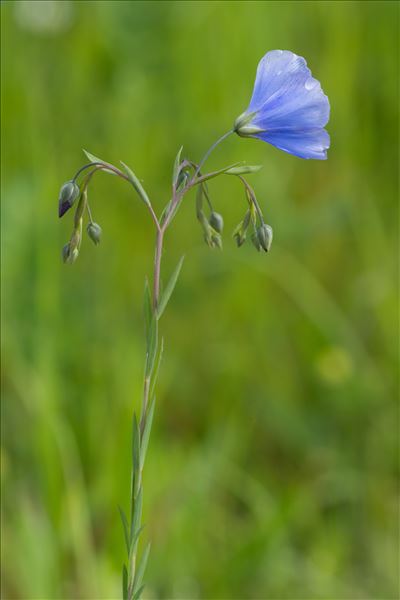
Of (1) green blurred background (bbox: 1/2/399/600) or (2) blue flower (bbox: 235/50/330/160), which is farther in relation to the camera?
(1) green blurred background (bbox: 1/2/399/600)

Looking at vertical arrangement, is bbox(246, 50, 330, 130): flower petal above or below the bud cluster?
above

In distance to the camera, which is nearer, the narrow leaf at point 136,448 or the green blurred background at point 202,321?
the narrow leaf at point 136,448

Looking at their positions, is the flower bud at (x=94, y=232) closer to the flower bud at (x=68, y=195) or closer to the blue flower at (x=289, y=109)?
the flower bud at (x=68, y=195)

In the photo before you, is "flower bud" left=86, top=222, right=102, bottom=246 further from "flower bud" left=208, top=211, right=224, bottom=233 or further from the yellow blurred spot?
the yellow blurred spot

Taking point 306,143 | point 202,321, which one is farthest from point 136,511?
point 202,321

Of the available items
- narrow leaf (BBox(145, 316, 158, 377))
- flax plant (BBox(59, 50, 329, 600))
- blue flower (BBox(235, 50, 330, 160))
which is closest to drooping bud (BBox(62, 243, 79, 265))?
flax plant (BBox(59, 50, 329, 600))

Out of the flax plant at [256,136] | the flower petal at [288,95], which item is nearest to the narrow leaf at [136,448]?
the flax plant at [256,136]

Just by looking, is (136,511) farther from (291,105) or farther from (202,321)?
(202,321)
